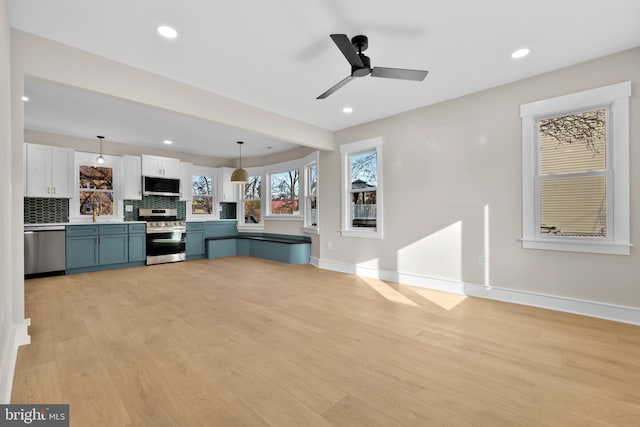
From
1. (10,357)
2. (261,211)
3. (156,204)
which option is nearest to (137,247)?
(156,204)

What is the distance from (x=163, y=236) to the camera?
6363mm

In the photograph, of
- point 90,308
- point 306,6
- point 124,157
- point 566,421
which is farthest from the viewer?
point 124,157

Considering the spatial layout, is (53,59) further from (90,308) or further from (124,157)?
(124,157)

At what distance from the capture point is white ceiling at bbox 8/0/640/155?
86.8 inches

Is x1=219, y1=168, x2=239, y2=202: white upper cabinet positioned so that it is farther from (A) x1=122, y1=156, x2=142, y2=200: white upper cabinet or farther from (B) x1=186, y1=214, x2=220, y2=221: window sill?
(A) x1=122, y1=156, x2=142, y2=200: white upper cabinet

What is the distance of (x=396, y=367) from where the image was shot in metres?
→ 2.01

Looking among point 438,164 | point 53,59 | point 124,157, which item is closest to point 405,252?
point 438,164

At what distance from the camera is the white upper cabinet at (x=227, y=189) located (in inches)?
306

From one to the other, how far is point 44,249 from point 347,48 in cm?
601

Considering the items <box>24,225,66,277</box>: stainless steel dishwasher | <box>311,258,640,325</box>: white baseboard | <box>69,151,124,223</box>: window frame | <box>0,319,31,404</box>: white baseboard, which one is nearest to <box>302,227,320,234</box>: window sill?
<box>311,258,640,325</box>: white baseboard

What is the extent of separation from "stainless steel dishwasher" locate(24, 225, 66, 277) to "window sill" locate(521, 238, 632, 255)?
24.0ft

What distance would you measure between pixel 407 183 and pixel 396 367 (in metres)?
2.97

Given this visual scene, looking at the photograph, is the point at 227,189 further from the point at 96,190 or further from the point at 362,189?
the point at 362,189

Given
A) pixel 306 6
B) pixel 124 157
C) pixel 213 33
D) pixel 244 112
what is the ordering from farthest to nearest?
pixel 124 157 < pixel 244 112 < pixel 213 33 < pixel 306 6
